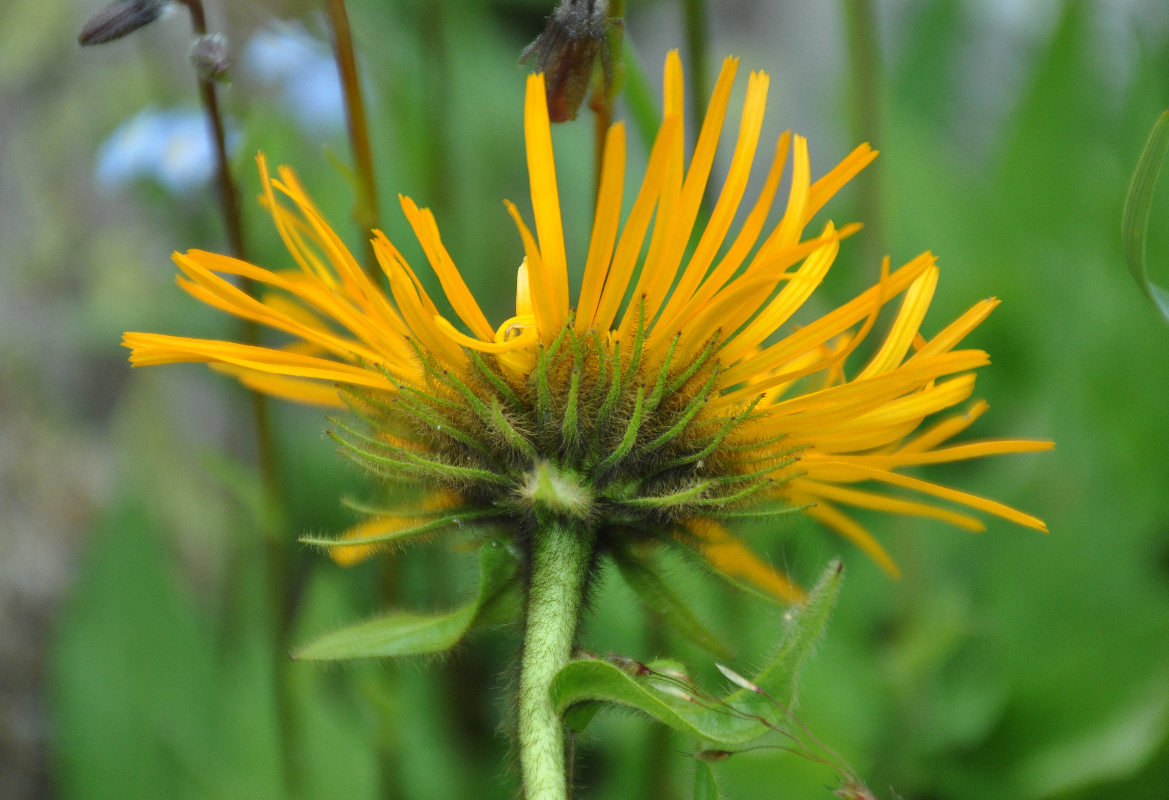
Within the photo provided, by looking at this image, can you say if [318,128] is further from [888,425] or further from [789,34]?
[789,34]

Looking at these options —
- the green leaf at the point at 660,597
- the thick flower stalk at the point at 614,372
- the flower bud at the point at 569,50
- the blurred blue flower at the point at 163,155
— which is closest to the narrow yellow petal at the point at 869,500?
the thick flower stalk at the point at 614,372

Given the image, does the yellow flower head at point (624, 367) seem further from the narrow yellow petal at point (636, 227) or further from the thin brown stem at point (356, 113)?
the thin brown stem at point (356, 113)

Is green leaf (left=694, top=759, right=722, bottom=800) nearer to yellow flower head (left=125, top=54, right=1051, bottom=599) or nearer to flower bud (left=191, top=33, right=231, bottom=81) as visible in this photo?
yellow flower head (left=125, top=54, right=1051, bottom=599)

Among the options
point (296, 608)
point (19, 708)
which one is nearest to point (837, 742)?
point (296, 608)

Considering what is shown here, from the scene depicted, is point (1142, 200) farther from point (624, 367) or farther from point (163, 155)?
point (163, 155)

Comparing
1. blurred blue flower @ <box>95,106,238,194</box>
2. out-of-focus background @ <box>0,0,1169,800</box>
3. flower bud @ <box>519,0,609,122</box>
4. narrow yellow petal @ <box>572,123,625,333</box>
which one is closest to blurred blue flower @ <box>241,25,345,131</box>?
out-of-focus background @ <box>0,0,1169,800</box>

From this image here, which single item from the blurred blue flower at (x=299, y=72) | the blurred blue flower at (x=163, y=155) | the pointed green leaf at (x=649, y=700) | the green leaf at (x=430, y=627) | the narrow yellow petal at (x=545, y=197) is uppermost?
the blurred blue flower at (x=299, y=72)

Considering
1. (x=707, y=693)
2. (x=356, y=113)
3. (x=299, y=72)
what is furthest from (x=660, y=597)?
(x=299, y=72)
